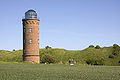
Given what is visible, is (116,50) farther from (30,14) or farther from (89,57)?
(30,14)

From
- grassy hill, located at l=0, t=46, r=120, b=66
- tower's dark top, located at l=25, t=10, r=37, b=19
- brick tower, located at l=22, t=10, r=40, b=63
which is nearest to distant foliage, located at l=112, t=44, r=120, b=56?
grassy hill, located at l=0, t=46, r=120, b=66

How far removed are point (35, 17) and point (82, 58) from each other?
23884mm

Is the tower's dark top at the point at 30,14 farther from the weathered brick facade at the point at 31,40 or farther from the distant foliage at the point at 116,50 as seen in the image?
the distant foliage at the point at 116,50

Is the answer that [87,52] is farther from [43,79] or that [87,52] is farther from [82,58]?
[43,79]

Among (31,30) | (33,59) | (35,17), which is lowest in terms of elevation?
(33,59)

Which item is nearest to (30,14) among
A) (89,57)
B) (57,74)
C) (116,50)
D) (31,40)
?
(31,40)

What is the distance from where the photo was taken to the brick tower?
5153cm

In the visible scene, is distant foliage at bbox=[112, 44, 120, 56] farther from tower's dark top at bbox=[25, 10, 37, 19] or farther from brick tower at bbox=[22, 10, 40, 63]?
tower's dark top at bbox=[25, 10, 37, 19]

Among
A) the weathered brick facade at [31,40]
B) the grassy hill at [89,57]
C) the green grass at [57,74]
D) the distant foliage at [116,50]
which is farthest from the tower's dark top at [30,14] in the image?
the distant foliage at [116,50]

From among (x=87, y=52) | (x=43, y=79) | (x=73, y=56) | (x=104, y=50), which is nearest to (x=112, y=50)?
(x=104, y=50)

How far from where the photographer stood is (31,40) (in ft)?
169

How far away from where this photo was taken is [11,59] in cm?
7494

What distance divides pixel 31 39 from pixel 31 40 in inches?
8.8

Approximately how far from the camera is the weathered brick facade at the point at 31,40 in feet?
169
